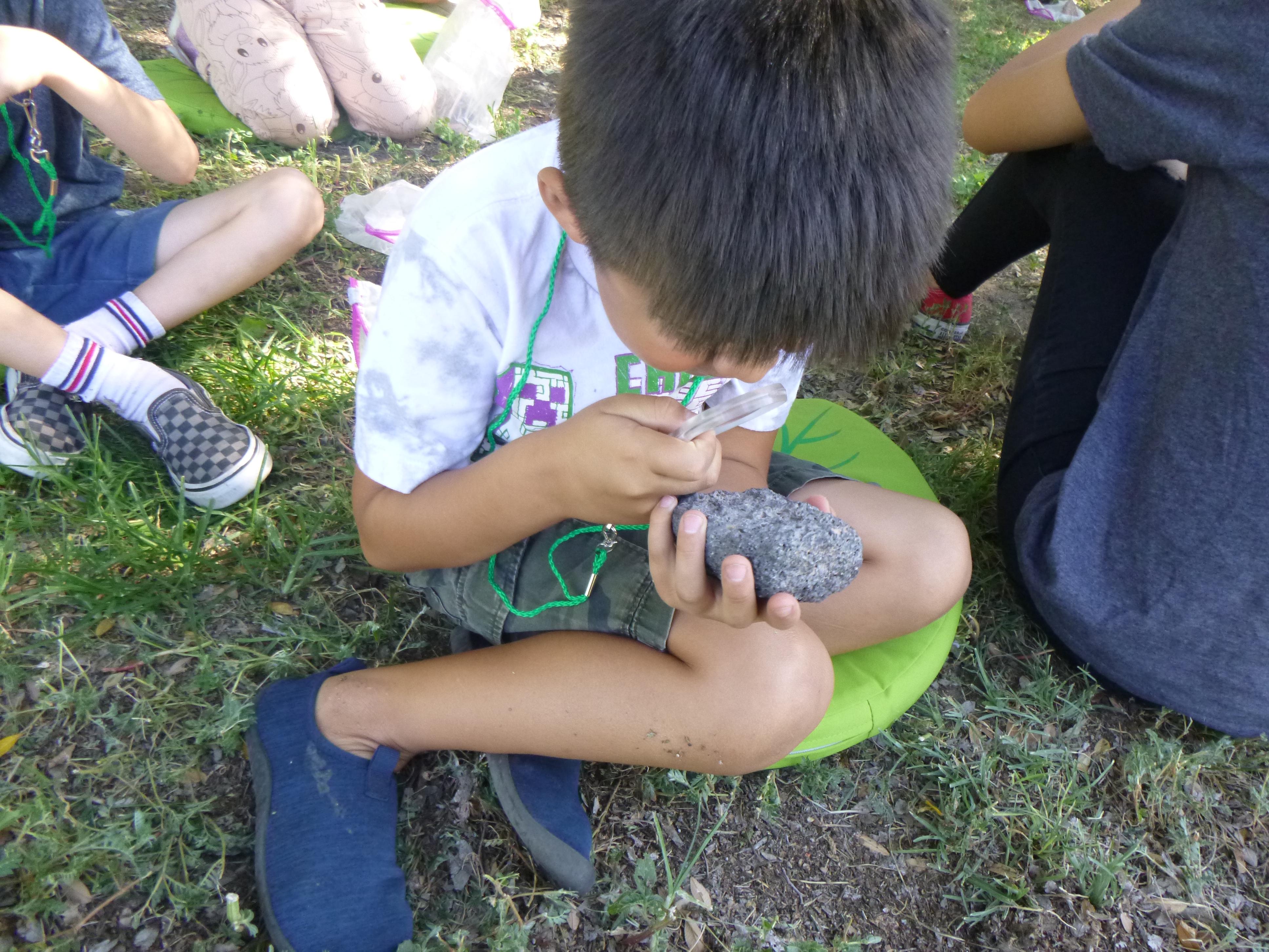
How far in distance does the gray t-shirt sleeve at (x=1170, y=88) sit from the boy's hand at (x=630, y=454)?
2.83ft

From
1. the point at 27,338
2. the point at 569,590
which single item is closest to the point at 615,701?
the point at 569,590

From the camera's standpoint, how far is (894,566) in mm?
1553

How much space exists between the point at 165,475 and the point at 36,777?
Result: 71cm

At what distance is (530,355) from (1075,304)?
4.03ft

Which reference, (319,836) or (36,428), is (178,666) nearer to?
(319,836)

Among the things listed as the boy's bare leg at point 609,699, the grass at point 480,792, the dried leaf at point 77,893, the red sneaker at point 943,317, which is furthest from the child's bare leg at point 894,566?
the dried leaf at point 77,893

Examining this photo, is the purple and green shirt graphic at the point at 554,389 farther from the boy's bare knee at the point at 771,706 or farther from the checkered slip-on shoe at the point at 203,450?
the checkered slip-on shoe at the point at 203,450

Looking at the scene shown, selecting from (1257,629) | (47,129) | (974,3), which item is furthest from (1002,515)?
(974,3)

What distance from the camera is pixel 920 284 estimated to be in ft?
3.22

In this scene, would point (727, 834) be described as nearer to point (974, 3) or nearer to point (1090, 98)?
point (1090, 98)

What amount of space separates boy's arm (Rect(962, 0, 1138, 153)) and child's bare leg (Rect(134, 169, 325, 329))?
1.71 meters

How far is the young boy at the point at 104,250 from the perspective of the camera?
1.78 metres

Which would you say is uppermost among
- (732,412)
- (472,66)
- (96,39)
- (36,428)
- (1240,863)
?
(96,39)

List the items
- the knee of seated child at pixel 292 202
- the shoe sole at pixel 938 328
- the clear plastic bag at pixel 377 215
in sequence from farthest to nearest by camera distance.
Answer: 1. the shoe sole at pixel 938 328
2. the clear plastic bag at pixel 377 215
3. the knee of seated child at pixel 292 202
